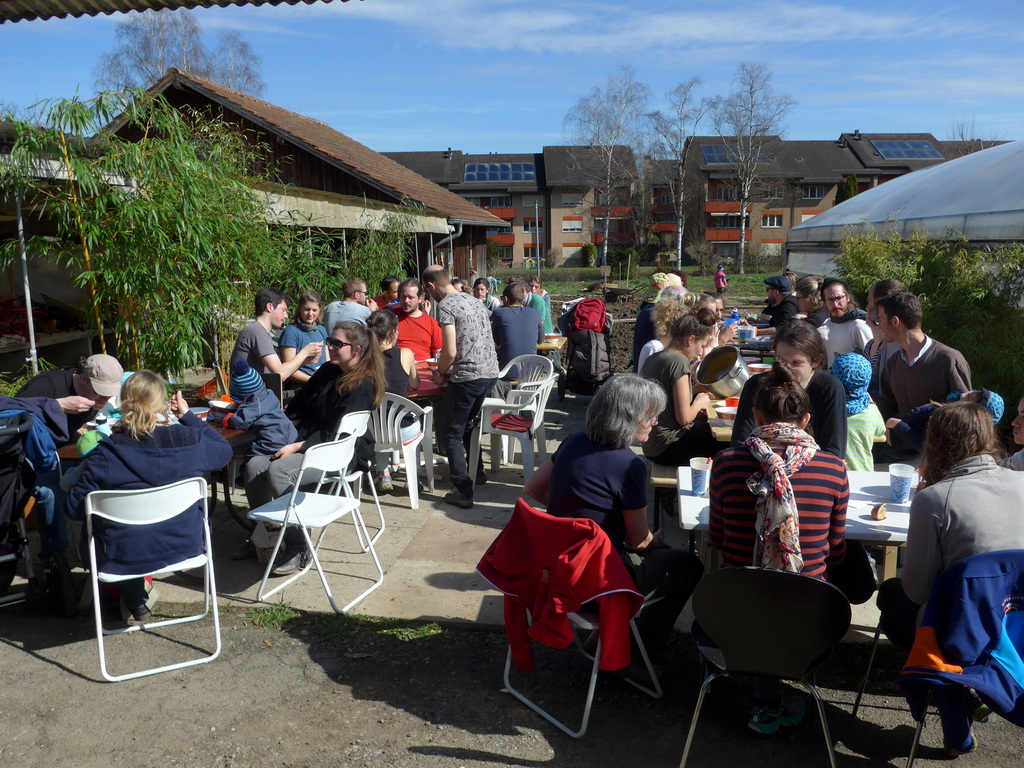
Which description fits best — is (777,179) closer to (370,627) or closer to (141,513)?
(370,627)

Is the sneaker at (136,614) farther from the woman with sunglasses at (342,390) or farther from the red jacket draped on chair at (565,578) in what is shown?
the red jacket draped on chair at (565,578)

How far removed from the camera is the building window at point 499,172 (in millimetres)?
51156

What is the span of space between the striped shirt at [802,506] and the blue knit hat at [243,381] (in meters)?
2.50

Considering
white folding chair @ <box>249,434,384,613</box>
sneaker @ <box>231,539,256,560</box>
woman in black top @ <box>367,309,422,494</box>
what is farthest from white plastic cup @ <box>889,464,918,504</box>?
sneaker @ <box>231,539,256,560</box>

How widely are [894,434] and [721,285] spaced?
23.0 meters

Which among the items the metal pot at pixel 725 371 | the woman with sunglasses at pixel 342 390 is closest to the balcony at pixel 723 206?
the metal pot at pixel 725 371

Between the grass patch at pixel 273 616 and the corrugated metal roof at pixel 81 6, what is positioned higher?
the corrugated metal roof at pixel 81 6

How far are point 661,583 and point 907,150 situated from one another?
176 ft

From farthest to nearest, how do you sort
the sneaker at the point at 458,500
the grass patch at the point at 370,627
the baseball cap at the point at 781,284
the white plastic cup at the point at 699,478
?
the baseball cap at the point at 781,284
the sneaker at the point at 458,500
the grass patch at the point at 370,627
the white plastic cup at the point at 699,478

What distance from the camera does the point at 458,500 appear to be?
533 centimetres

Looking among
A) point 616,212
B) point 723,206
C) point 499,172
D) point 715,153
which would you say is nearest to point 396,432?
point 616,212

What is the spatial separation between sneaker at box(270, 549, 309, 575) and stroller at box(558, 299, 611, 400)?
4.21 metres

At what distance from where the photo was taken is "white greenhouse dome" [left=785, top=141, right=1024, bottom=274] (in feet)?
29.5

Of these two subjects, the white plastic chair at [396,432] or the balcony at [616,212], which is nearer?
the white plastic chair at [396,432]
